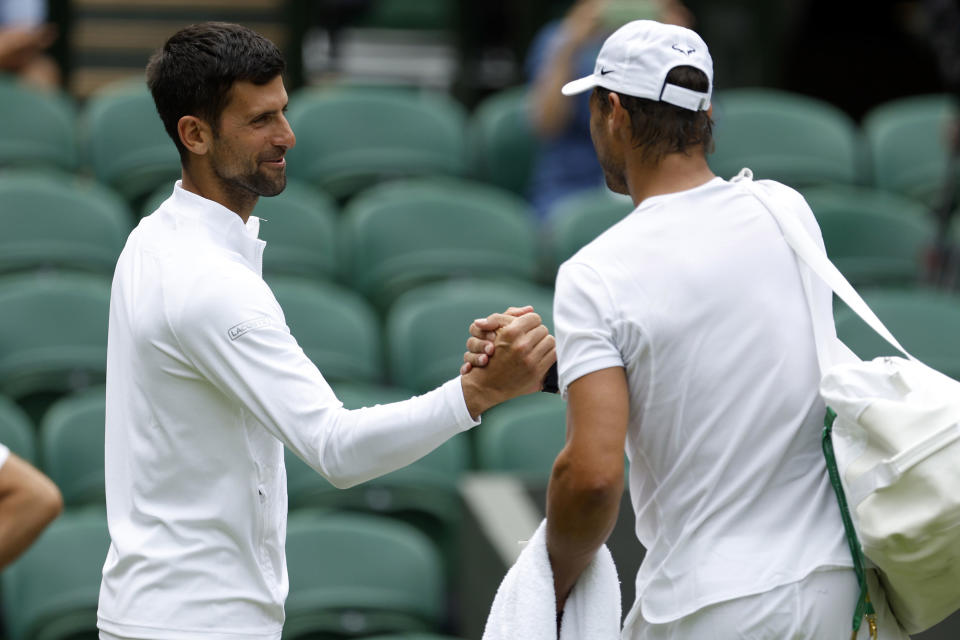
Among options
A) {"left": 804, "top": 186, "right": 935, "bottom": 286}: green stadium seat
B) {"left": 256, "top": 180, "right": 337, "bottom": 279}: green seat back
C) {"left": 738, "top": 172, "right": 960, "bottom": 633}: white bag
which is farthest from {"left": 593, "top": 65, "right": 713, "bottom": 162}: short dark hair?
{"left": 804, "top": 186, "right": 935, "bottom": 286}: green stadium seat

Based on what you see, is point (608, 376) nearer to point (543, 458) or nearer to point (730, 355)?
point (730, 355)

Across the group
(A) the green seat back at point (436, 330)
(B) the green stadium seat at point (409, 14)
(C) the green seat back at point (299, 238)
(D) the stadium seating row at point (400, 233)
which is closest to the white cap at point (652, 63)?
(A) the green seat back at point (436, 330)

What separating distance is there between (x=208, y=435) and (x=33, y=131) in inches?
184

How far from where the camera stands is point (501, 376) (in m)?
2.35

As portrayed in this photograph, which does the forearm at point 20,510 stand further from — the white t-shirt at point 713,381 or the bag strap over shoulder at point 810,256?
the bag strap over shoulder at point 810,256

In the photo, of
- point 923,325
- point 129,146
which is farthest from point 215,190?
point 129,146

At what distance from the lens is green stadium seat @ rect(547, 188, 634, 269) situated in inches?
235

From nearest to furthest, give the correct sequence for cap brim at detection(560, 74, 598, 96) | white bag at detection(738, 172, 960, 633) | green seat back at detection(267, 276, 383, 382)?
white bag at detection(738, 172, 960, 633) → cap brim at detection(560, 74, 598, 96) → green seat back at detection(267, 276, 383, 382)

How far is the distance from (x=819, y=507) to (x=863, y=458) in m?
0.12

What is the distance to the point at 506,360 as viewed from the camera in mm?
2363

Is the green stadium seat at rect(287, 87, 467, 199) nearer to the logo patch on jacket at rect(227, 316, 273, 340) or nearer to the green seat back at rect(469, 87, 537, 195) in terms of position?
the green seat back at rect(469, 87, 537, 195)

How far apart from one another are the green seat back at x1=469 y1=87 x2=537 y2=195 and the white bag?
4985 mm

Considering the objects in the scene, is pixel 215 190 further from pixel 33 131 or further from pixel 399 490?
pixel 33 131

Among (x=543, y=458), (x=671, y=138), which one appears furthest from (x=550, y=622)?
(x=543, y=458)
